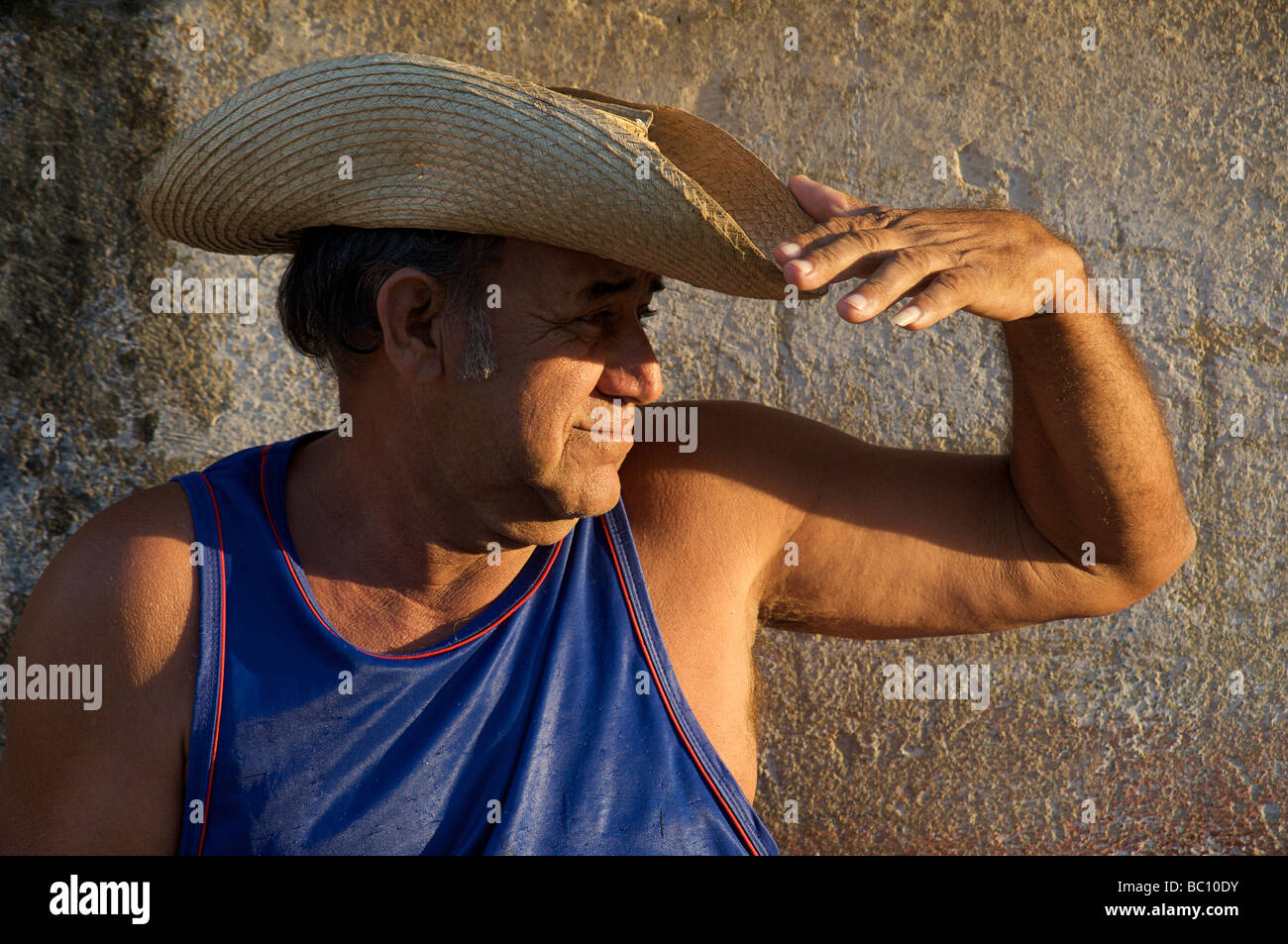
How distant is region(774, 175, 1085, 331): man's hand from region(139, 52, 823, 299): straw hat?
0.52 feet

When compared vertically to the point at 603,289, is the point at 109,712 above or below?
below

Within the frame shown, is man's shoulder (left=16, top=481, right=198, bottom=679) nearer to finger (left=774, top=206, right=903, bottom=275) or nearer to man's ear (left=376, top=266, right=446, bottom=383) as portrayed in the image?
man's ear (left=376, top=266, right=446, bottom=383)

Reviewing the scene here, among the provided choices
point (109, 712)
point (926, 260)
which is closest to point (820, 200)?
point (926, 260)

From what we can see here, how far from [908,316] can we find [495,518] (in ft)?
2.50

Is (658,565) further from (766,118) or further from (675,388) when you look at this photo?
(766,118)

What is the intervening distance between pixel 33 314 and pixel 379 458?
53.8 inches

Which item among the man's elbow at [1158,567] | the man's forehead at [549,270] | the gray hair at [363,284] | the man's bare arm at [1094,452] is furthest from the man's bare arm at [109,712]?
the man's elbow at [1158,567]

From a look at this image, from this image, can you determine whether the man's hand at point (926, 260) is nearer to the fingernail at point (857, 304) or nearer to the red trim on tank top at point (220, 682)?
the fingernail at point (857, 304)

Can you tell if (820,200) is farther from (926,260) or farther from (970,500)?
(970,500)

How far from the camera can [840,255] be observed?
1425 mm

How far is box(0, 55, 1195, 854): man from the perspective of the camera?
1.58m

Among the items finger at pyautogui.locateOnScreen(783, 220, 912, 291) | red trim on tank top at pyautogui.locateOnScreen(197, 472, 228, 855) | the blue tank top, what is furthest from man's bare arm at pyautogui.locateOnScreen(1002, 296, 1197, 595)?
red trim on tank top at pyautogui.locateOnScreen(197, 472, 228, 855)
